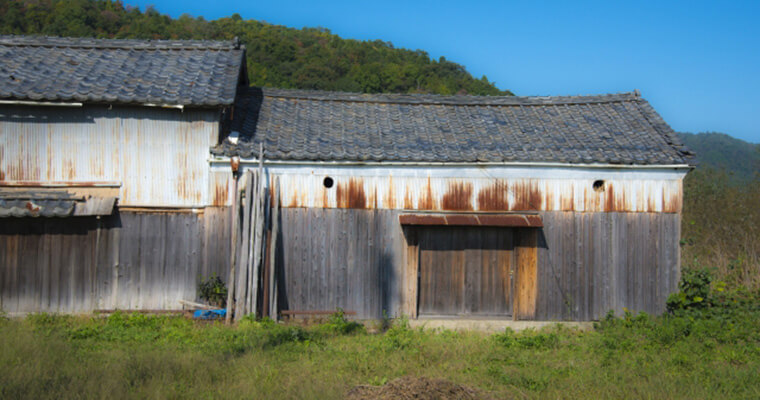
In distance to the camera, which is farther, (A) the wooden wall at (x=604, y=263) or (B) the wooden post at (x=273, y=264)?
(A) the wooden wall at (x=604, y=263)

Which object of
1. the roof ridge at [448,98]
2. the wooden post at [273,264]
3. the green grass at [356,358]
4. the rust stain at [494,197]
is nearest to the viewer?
the green grass at [356,358]

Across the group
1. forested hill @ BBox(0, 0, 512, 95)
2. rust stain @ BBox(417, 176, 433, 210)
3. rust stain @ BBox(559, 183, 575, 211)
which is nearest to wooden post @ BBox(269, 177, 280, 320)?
rust stain @ BBox(417, 176, 433, 210)

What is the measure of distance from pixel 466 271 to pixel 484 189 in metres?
1.61

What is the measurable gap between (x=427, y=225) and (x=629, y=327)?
13.7 feet

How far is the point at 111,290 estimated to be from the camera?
10234 mm

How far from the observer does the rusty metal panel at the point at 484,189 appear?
1059 cm

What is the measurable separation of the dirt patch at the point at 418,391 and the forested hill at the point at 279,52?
70.8ft

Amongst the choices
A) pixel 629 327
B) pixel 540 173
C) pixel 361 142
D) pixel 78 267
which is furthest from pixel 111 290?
pixel 629 327

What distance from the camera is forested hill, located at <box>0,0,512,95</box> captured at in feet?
93.5

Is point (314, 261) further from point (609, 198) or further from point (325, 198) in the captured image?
point (609, 198)

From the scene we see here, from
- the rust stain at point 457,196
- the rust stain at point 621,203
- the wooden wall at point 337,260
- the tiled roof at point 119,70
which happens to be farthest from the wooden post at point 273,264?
the rust stain at point 621,203

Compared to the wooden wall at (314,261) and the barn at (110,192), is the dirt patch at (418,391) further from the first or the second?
the barn at (110,192)

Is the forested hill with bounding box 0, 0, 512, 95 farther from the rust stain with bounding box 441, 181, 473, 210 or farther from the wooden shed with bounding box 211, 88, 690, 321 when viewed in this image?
the rust stain with bounding box 441, 181, 473, 210

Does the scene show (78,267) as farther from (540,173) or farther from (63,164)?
(540,173)
